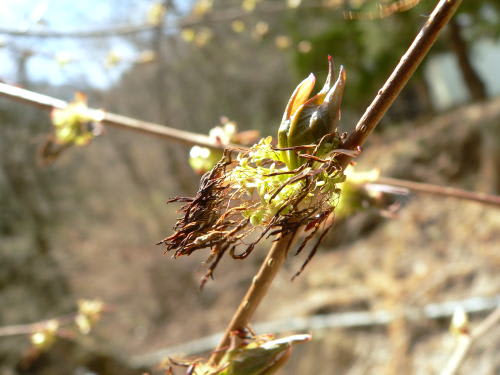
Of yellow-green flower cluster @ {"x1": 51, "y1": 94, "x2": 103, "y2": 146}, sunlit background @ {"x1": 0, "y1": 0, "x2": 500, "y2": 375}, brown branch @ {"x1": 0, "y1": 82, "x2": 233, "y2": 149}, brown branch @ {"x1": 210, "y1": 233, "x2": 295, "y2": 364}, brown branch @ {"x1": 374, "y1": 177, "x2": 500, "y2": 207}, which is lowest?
brown branch @ {"x1": 210, "y1": 233, "x2": 295, "y2": 364}

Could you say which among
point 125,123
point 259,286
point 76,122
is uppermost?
point 76,122

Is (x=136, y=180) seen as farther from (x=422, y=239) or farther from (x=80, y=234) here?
(x=422, y=239)

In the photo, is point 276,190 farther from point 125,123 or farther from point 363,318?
point 363,318

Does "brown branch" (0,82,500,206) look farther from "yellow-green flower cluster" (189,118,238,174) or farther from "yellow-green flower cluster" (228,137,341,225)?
"yellow-green flower cluster" (228,137,341,225)

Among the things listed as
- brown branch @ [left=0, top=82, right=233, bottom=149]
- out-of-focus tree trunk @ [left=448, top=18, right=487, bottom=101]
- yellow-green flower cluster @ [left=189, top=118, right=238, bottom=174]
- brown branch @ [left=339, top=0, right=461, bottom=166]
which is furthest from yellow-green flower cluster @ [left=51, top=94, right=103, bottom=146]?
out-of-focus tree trunk @ [left=448, top=18, right=487, bottom=101]

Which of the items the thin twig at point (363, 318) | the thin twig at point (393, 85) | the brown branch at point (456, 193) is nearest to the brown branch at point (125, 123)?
the brown branch at point (456, 193)

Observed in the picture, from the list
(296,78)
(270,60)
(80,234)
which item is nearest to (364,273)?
(296,78)

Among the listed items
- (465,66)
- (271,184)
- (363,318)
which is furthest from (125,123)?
(465,66)
